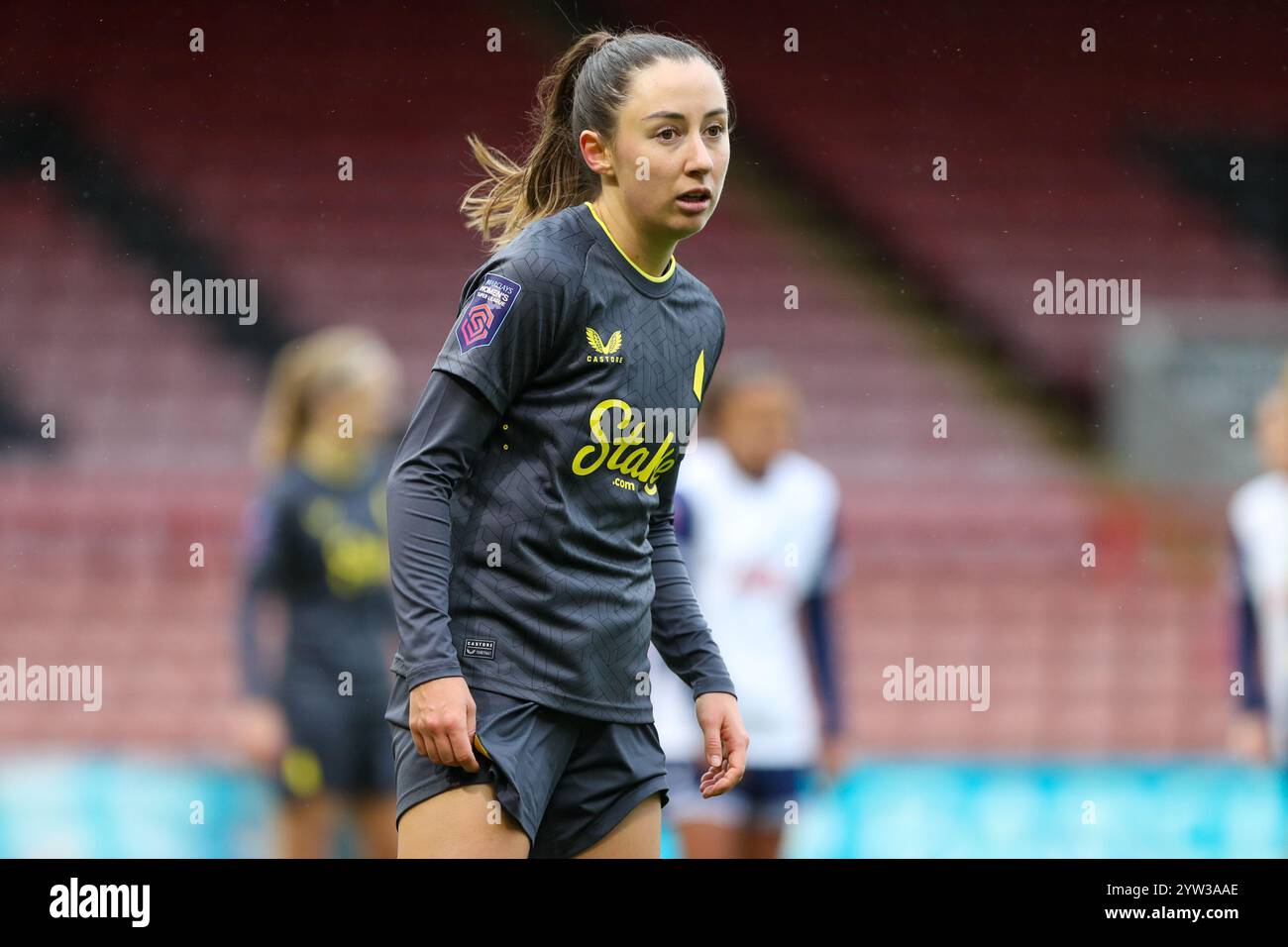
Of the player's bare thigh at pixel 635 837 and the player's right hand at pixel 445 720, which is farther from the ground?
the player's right hand at pixel 445 720

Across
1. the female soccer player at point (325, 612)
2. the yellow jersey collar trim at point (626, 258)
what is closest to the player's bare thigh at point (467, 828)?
the yellow jersey collar trim at point (626, 258)

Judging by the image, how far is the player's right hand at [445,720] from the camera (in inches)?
82.4

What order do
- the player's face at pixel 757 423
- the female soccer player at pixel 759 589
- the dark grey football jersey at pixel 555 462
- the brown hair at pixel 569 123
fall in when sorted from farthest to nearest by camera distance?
the player's face at pixel 757 423 → the female soccer player at pixel 759 589 → the brown hair at pixel 569 123 → the dark grey football jersey at pixel 555 462

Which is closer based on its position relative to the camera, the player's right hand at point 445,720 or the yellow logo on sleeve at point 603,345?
the player's right hand at point 445,720

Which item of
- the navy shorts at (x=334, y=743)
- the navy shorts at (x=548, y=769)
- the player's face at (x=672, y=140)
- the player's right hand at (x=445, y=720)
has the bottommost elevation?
the navy shorts at (x=334, y=743)

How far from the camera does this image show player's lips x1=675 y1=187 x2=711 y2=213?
227 cm

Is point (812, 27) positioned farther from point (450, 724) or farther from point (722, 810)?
point (450, 724)

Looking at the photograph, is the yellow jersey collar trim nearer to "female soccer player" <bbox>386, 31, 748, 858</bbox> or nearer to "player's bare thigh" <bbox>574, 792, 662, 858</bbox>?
"female soccer player" <bbox>386, 31, 748, 858</bbox>

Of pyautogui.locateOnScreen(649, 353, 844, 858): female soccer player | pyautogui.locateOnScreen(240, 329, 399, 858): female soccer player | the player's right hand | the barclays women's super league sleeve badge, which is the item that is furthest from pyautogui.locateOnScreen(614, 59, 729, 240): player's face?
pyautogui.locateOnScreen(240, 329, 399, 858): female soccer player

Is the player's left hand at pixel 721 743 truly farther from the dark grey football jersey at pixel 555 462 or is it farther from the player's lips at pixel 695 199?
the player's lips at pixel 695 199

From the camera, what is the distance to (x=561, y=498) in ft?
7.39

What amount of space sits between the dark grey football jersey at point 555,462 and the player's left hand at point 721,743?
0.18m

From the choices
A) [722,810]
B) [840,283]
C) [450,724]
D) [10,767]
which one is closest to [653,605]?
[450,724]

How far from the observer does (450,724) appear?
2088mm
